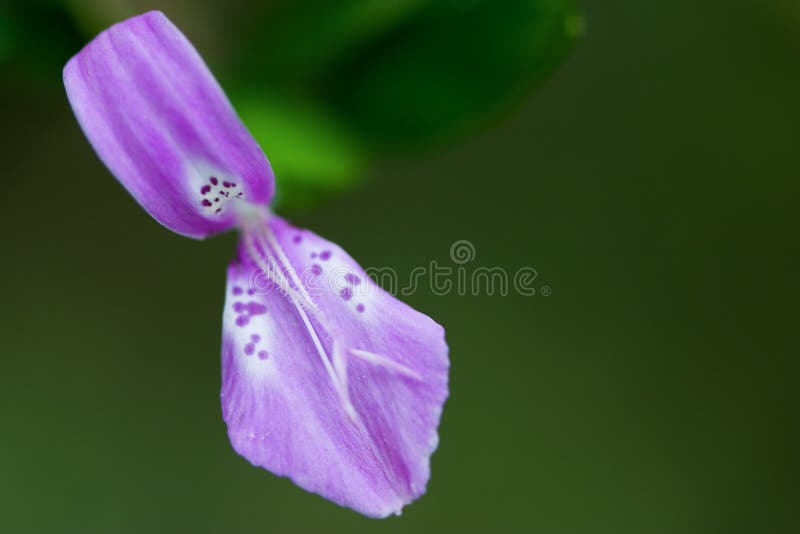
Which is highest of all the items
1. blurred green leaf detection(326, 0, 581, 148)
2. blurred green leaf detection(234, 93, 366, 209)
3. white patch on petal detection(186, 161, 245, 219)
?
blurred green leaf detection(326, 0, 581, 148)

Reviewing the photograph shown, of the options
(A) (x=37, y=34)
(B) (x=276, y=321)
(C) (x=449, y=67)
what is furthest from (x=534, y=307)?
(A) (x=37, y=34)

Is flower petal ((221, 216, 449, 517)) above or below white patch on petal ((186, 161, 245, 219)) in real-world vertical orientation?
below

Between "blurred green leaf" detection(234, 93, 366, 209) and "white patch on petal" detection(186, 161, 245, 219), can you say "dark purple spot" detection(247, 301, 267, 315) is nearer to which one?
"white patch on petal" detection(186, 161, 245, 219)

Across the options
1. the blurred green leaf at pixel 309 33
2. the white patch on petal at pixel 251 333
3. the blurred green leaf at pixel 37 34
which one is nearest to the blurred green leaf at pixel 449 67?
the blurred green leaf at pixel 309 33

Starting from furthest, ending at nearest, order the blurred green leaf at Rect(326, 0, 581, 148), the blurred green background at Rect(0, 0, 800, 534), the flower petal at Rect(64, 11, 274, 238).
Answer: the blurred green background at Rect(0, 0, 800, 534) < the blurred green leaf at Rect(326, 0, 581, 148) < the flower petal at Rect(64, 11, 274, 238)

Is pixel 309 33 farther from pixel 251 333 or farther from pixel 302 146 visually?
pixel 251 333

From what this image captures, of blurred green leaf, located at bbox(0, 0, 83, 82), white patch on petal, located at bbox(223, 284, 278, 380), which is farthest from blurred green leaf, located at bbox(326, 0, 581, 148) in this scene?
white patch on petal, located at bbox(223, 284, 278, 380)
